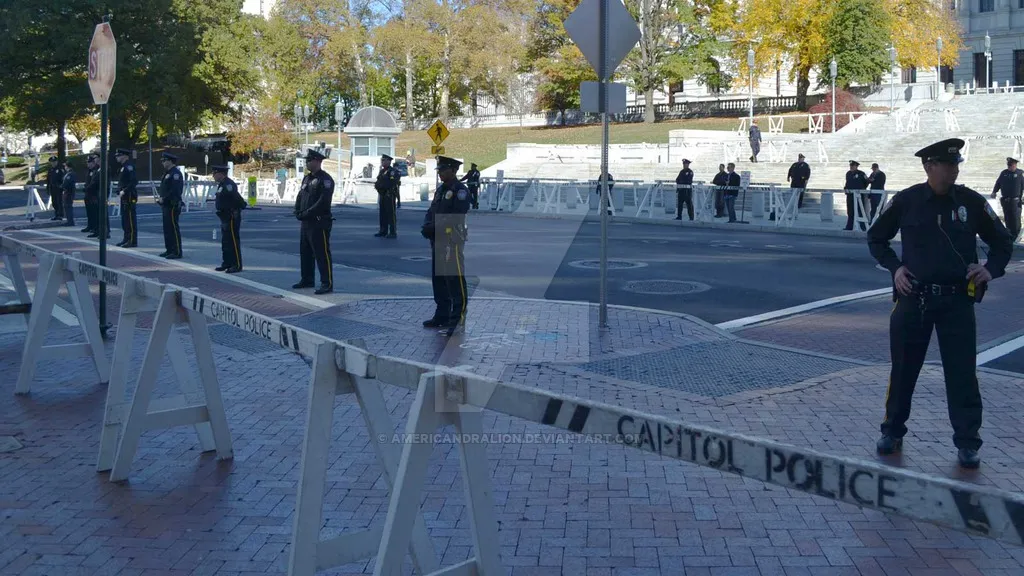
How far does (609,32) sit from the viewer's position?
10234mm

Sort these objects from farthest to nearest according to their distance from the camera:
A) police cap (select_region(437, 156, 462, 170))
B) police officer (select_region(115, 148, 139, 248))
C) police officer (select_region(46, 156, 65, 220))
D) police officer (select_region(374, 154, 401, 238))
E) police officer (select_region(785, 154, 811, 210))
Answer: police officer (select_region(46, 156, 65, 220)) → police officer (select_region(785, 154, 811, 210)) → police officer (select_region(374, 154, 401, 238)) → police officer (select_region(115, 148, 139, 248)) → police cap (select_region(437, 156, 462, 170))

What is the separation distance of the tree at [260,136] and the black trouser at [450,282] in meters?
56.3

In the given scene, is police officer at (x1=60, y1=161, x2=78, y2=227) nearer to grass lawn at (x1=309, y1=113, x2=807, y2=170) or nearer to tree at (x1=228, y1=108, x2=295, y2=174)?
grass lawn at (x1=309, y1=113, x2=807, y2=170)

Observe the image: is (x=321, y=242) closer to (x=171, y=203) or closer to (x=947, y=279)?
(x=171, y=203)

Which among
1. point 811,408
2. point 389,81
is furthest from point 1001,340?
point 389,81

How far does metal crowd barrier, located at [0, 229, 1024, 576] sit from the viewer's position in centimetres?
255

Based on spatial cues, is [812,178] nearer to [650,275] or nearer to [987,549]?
[650,275]

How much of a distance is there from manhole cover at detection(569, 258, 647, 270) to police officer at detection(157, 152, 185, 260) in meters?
6.71

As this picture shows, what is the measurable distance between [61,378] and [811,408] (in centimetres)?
601

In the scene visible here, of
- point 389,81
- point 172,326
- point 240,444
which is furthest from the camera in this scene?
point 389,81

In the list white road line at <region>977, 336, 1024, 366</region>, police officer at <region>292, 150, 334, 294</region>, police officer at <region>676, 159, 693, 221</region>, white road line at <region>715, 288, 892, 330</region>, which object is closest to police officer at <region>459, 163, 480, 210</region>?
Result: police officer at <region>676, 159, 693, 221</region>

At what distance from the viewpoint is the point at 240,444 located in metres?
6.84

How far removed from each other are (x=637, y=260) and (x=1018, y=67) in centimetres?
6550

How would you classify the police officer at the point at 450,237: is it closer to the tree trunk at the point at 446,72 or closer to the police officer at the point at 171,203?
the police officer at the point at 171,203
